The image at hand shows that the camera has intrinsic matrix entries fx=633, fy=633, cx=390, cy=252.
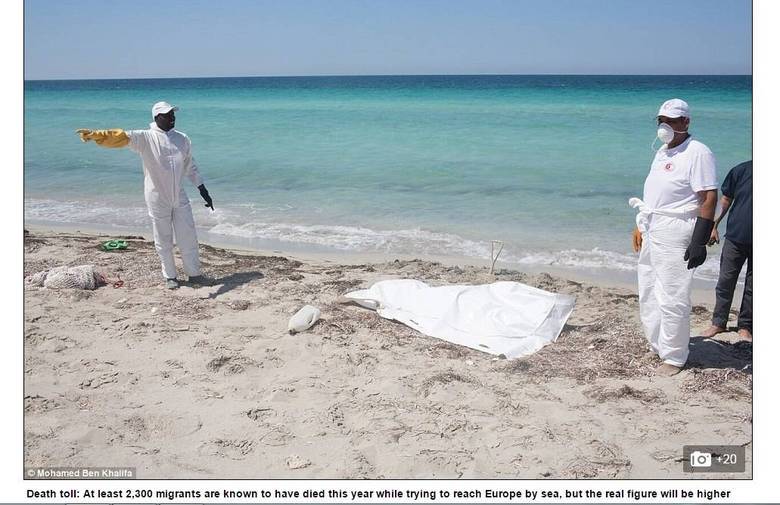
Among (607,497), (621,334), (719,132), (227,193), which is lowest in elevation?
(607,497)

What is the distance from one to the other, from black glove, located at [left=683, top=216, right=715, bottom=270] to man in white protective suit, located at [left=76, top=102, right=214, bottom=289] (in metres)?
3.98

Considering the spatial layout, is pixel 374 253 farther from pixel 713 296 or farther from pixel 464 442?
pixel 464 442

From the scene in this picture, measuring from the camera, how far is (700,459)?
3.11 meters

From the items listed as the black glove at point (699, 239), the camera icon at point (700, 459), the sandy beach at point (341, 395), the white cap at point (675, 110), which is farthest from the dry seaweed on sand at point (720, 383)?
the white cap at point (675, 110)

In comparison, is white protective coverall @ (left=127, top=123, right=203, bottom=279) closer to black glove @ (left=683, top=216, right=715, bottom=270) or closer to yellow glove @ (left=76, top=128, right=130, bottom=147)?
yellow glove @ (left=76, top=128, right=130, bottom=147)

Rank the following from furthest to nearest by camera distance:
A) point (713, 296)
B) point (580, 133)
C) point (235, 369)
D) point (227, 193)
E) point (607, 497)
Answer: point (580, 133) < point (227, 193) < point (713, 296) < point (235, 369) < point (607, 497)

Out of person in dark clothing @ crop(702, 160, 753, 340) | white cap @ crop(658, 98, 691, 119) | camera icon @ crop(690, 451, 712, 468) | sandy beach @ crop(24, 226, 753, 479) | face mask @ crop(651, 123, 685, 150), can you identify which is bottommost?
camera icon @ crop(690, 451, 712, 468)

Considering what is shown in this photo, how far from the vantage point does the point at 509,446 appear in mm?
3227

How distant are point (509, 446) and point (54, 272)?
14.2 feet

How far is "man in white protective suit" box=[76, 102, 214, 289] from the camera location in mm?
5316

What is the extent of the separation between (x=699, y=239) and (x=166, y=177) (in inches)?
165

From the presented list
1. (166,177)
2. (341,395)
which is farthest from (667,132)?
(166,177)

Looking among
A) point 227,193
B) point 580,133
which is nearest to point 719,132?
point 580,133

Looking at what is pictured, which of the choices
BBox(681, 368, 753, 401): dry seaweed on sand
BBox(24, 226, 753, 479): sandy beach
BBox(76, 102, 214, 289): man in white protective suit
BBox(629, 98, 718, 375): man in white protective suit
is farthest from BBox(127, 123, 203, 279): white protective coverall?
BBox(681, 368, 753, 401): dry seaweed on sand
